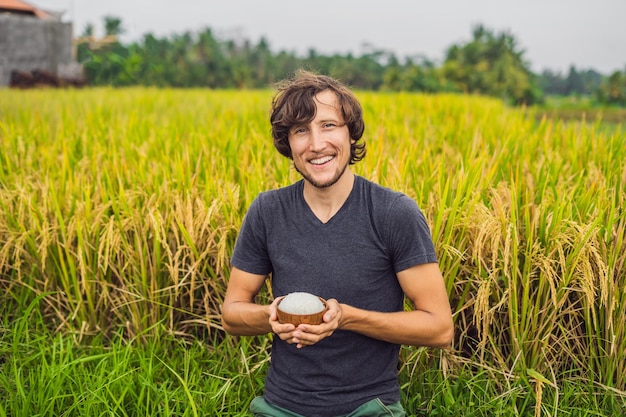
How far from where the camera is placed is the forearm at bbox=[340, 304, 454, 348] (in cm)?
135

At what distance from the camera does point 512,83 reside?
25141mm

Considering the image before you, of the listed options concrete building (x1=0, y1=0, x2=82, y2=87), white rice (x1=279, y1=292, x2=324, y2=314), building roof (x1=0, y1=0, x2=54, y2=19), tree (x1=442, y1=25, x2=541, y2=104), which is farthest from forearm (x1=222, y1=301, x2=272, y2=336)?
building roof (x1=0, y1=0, x2=54, y2=19)

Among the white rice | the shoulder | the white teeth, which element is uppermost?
the white teeth

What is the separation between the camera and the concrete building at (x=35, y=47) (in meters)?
17.4

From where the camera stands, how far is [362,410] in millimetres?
1390

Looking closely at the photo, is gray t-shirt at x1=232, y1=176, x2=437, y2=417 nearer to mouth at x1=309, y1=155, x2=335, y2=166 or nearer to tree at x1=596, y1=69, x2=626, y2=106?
mouth at x1=309, y1=155, x2=335, y2=166

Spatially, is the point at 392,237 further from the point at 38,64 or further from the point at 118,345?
the point at 38,64

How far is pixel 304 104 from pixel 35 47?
19152mm

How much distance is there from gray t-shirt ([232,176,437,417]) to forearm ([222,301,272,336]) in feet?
0.25

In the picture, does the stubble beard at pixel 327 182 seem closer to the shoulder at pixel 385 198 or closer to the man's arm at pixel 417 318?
the shoulder at pixel 385 198

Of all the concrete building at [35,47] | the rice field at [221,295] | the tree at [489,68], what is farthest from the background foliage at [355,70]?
the rice field at [221,295]

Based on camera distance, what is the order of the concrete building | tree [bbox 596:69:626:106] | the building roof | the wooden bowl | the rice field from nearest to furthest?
the wooden bowl
the rice field
the concrete building
the building roof
tree [bbox 596:69:626:106]

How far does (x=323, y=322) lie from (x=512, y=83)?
1014 inches

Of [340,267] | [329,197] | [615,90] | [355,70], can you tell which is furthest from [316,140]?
[355,70]
